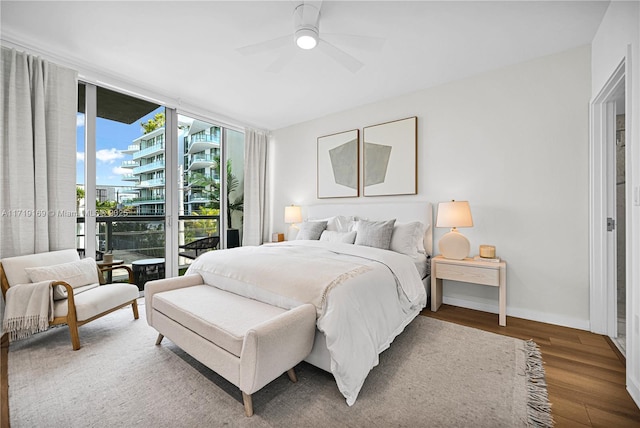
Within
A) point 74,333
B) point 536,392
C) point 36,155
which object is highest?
point 36,155

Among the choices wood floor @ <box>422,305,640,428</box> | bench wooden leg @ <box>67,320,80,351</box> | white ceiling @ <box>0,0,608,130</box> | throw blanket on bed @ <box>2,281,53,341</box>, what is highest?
white ceiling @ <box>0,0,608,130</box>

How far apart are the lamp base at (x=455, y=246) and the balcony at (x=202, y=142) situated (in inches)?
151

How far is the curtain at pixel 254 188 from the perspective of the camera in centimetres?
484

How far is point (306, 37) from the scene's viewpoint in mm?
2248

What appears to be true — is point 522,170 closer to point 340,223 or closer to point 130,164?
point 340,223

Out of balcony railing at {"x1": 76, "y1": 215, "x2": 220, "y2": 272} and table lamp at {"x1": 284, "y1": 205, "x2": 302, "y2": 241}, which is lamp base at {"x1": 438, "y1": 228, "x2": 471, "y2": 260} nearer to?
table lamp at {"x1": 284, "y1": 205, "x2": 302, "y2": 241}

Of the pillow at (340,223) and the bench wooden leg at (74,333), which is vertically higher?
the pillow at (340,223)

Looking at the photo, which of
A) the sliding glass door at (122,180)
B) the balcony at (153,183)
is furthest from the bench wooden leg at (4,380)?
the balcony at (153,183)

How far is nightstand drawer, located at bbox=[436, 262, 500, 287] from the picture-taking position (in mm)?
2727

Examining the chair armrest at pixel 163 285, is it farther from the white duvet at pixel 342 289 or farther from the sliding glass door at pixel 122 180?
the sliding glass door at pixel 122 180

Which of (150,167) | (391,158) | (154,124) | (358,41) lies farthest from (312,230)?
(154,124)

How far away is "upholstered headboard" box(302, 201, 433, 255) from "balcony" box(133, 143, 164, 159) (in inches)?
93.2

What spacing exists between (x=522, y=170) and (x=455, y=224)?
36.6 inches

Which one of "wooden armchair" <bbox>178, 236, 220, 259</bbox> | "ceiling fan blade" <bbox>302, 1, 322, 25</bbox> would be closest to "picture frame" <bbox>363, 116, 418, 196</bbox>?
"ceiling fan blade" <bbox>302, 1, 322, 25</bbox>
